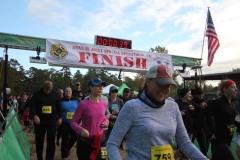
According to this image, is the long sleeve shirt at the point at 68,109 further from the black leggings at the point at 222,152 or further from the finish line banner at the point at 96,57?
the finish line banner at the point at 96,57

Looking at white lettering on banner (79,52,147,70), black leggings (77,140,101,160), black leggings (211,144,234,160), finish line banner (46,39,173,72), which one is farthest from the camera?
white lettering on banner (79,52,147,70)

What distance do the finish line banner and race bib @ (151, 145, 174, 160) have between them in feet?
36.3

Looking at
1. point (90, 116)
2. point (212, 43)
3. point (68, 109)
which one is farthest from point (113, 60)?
point (90, 116)

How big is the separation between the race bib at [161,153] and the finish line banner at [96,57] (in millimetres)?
11071

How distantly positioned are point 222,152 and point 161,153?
2.85m

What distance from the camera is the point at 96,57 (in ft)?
46.3

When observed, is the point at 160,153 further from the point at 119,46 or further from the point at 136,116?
the point at 119,46

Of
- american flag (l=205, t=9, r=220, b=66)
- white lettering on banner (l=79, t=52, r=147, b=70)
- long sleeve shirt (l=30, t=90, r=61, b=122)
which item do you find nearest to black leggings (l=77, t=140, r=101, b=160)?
long sleeve shirt (l=30, t=90, r=61, b=122)

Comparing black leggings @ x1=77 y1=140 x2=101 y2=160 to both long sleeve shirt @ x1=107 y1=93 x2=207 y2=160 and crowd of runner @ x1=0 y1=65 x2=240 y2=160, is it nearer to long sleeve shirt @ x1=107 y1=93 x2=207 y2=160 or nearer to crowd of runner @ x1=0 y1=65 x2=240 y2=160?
crowd of runner @ x1=0 y1=65 x2=240 y2=160

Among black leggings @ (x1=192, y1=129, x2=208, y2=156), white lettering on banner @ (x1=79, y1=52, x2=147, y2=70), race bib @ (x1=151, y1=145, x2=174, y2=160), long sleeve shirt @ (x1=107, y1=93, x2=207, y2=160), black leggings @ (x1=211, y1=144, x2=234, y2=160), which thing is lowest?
black leggings @ (x1=192, y1=129, x2=208, y2=156)

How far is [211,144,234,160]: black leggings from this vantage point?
15.7 ft

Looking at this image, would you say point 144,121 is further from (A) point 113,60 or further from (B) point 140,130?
(A) point 113,60

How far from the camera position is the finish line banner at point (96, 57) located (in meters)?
13.2

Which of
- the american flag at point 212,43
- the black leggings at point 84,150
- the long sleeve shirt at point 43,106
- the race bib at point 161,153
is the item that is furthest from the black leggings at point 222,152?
the american flag at point 212,43
